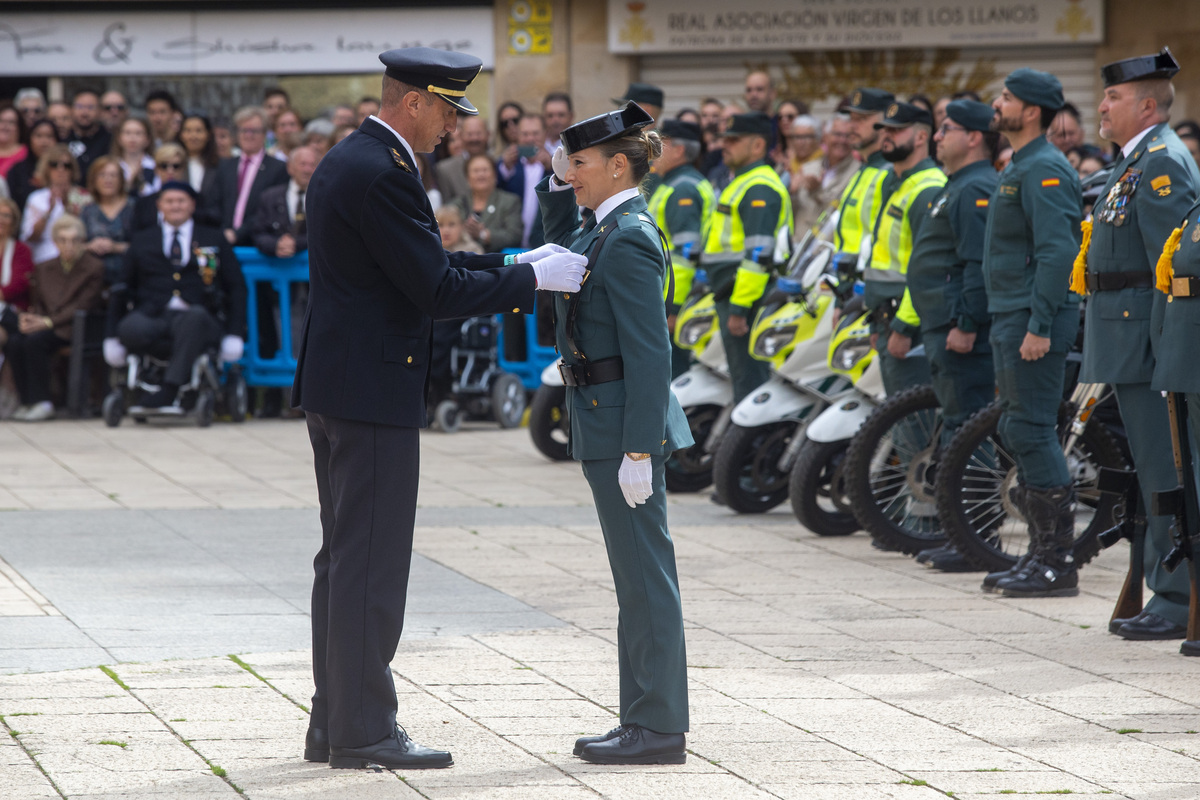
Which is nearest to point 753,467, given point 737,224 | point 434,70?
A: point 737,224

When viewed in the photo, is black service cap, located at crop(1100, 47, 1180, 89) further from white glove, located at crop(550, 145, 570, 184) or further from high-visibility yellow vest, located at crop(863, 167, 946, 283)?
white glove, located at crop(550, 145, 570, 184)

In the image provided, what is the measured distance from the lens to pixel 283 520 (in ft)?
29.3

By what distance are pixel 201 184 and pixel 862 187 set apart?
7120mm

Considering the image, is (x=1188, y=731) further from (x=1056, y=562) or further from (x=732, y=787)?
(x=1056, y=562)

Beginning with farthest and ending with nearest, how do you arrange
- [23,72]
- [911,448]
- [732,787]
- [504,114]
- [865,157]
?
[23,72] → [504,114] → [865,157] → [911,448] → [732,787]

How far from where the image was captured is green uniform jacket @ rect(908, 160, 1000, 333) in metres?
7.58

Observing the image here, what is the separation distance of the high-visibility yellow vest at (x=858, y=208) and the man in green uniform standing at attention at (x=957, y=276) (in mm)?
836

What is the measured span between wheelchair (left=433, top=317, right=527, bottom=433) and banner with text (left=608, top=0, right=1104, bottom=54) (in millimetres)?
6414

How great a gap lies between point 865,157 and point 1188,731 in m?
4.53

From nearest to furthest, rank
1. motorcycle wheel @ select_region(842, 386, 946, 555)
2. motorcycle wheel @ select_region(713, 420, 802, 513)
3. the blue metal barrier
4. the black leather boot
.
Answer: the black leather boot, motorcycle wheel @ select_region(842, 386, 946, 555), motorcycle wheel @ select_region(713, 420, 802, 513), the blue metal barrier

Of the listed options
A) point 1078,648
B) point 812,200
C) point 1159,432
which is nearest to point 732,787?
point 1078,648

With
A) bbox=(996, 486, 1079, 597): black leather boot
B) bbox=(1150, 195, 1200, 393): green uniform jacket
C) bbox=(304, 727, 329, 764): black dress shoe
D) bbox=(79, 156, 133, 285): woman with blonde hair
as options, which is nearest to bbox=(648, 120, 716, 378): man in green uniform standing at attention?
bbox=(996, 486, 1079, 597): black leather boot

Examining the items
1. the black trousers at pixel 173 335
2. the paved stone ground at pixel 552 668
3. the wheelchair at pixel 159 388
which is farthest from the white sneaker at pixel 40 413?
the paved stone ground at pixel 552 668

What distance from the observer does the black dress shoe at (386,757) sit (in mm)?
4477
